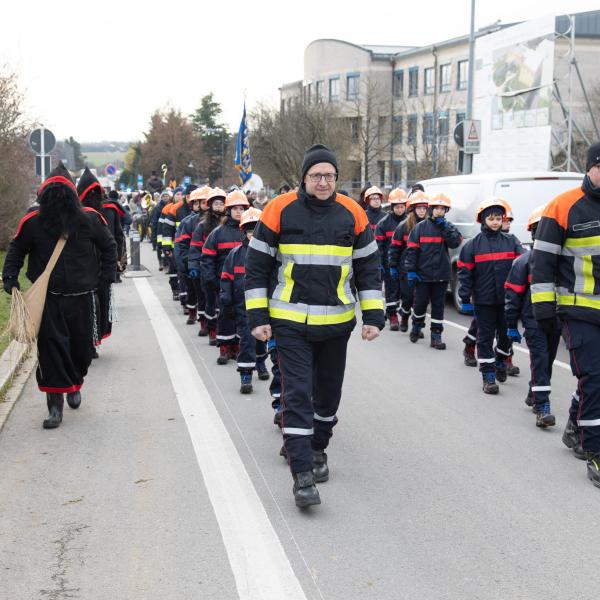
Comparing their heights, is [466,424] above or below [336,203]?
below

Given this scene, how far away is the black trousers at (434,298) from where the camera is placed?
11.5 m

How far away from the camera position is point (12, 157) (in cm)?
2417

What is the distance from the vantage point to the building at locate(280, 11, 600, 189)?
158 feet

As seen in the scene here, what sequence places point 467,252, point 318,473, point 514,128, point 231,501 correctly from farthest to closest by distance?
point 514,128 < point 467,252 < point 318,473 < point 231,501

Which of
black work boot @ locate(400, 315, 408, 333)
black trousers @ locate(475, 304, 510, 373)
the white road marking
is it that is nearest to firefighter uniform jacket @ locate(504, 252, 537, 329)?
black trousers @ locate(475, 304, 510, 373)

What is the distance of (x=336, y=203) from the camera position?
5.60 m

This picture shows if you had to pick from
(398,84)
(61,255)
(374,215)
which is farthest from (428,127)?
(61,255)

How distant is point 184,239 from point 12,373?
14.9 feet

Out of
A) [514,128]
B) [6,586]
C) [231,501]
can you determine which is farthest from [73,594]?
[514,128]

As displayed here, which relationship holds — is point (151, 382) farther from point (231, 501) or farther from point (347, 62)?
point (347, 62)

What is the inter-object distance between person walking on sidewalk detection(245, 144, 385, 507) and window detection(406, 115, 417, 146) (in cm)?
5051

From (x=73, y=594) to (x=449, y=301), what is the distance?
12.7 meters

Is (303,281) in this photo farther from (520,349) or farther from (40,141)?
(40,141)

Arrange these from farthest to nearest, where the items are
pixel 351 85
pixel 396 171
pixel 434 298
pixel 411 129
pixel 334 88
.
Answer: pixel 334 88 < pixel 351 85 < pixel 396 171 < pixel 411 129 < pixel 434 298
